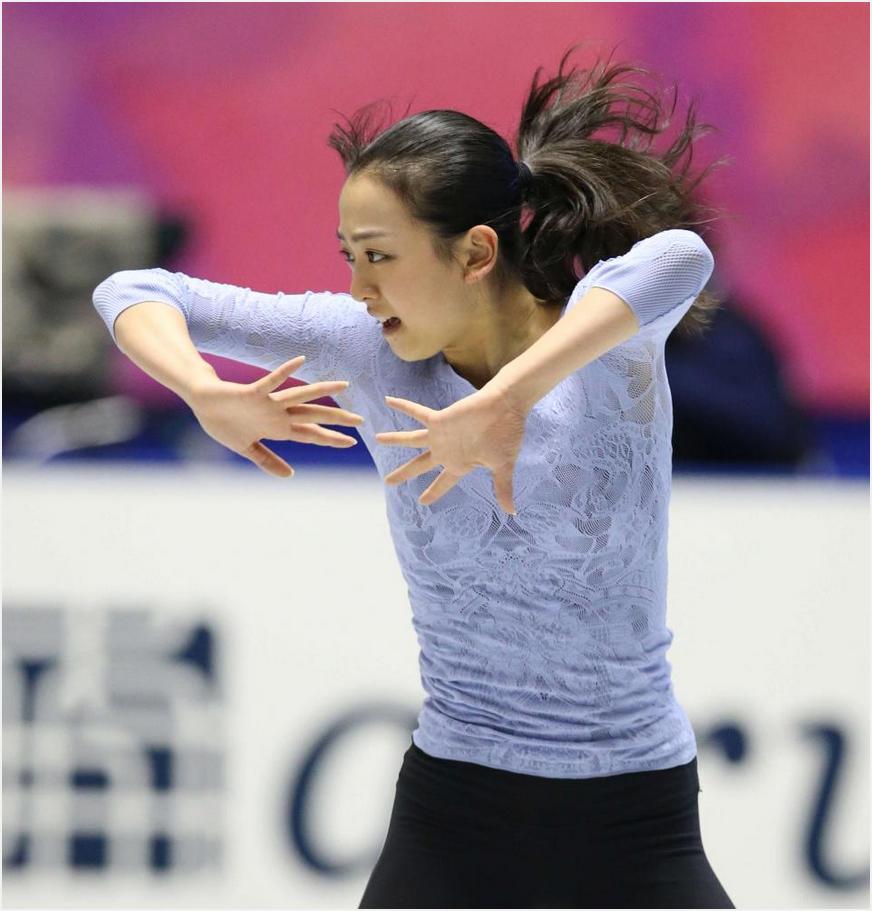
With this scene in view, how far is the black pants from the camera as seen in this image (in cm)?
213

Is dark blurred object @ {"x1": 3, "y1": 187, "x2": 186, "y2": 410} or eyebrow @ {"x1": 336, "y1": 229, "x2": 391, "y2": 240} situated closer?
eyebrow @ {"x1": 336, "y1": 229, "x2": 391, "y2": 240}

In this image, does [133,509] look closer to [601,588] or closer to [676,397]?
[676,397]

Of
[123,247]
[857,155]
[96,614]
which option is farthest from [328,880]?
[857,155]

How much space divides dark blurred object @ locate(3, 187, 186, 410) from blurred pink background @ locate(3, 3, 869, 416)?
6 cm

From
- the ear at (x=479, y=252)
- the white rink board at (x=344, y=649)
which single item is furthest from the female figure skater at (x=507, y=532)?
the white rink board at (x=344, y=649)

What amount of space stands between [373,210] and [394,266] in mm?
81

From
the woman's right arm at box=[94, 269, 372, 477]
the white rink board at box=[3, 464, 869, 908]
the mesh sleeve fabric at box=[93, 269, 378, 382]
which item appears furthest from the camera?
the white rink board at box=[3, 464, 869, 908]

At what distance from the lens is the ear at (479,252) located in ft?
7.00

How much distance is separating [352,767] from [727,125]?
208cm

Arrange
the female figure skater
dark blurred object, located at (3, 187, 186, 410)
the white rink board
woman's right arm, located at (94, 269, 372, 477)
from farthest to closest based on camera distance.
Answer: dark blurred object, located at (3, 187, 186, 410)
the white rink board
the female figure skater
woman's right arm, located at (94, 269, 372, 477)

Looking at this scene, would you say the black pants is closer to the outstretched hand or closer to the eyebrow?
the outstretched hand

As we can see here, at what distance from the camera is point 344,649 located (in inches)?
162

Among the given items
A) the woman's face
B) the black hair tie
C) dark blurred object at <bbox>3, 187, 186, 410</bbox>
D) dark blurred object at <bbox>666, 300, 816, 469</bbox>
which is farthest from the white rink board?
the woman's face

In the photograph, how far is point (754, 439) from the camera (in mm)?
4246
